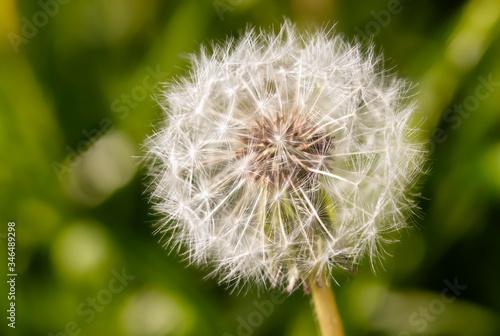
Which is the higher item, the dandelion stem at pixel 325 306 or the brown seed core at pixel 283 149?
the brown seed core at pixel 283 149

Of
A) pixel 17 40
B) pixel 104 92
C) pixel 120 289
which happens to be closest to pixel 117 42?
pixel 104 92

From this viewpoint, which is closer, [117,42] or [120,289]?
[120,289]

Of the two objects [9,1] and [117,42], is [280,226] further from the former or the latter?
[9,1]

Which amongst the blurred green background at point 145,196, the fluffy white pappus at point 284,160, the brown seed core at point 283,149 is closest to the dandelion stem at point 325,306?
the fluffy white pappus at point 284,160

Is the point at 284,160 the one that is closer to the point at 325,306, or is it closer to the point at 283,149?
the point at 283,149

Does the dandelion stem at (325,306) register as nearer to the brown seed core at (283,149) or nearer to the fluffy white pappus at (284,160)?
the fluffy white pappus at (284,160)

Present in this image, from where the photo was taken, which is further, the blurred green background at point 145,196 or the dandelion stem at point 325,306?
the blurred green background at point 145,196

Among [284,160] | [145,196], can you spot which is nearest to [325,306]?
[284,160]
